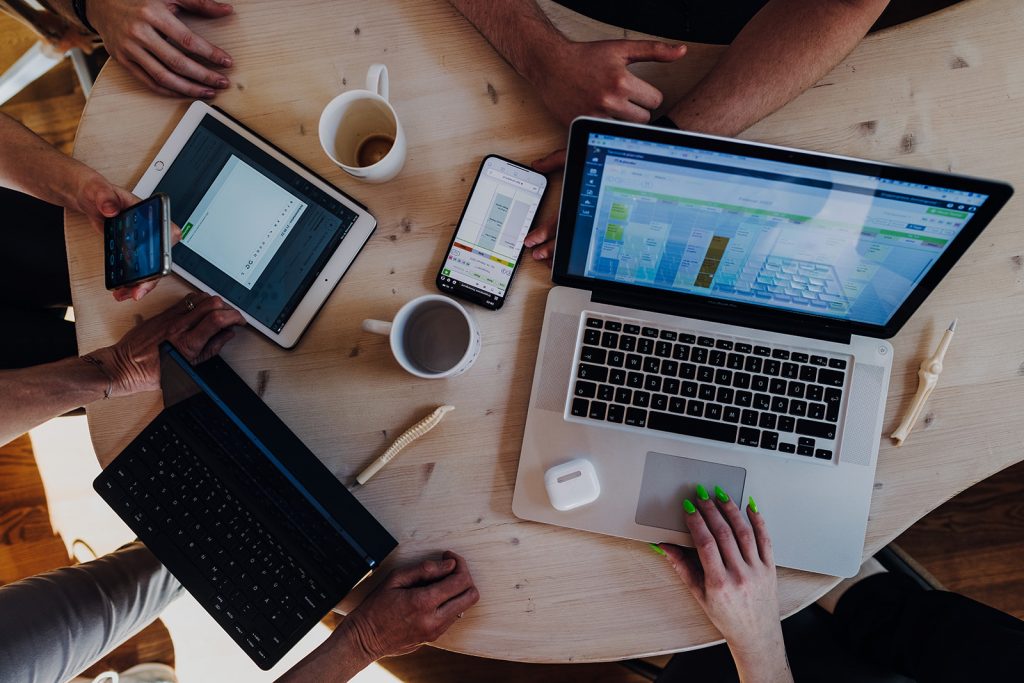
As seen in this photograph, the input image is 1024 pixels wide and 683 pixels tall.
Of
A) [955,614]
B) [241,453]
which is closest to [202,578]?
[241,453]

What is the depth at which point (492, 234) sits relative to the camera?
91 cm

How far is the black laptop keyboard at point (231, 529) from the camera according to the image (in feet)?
2.70

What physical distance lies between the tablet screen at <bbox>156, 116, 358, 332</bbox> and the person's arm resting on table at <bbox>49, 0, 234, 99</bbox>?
145 millimetres

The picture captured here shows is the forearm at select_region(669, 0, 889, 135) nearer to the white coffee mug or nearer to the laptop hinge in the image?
the laptop hinge

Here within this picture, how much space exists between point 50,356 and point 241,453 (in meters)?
0.66

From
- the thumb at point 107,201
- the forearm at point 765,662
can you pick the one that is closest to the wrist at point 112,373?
the thumb at point 107,201

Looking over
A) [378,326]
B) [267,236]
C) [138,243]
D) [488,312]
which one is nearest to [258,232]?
[267,236]

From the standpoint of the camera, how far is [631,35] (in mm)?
941

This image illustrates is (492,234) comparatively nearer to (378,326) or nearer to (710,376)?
(378,326)

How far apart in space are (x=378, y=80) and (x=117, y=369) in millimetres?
595

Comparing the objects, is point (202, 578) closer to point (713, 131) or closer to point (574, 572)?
point (574, 572)

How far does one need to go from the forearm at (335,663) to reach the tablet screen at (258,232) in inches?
19.2

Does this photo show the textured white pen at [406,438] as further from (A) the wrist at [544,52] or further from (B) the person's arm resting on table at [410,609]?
(A) the wrist at [544,52]

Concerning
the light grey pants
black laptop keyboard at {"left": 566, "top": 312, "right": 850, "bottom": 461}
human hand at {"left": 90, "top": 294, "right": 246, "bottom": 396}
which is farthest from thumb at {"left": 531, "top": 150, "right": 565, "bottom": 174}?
the light grey pants
